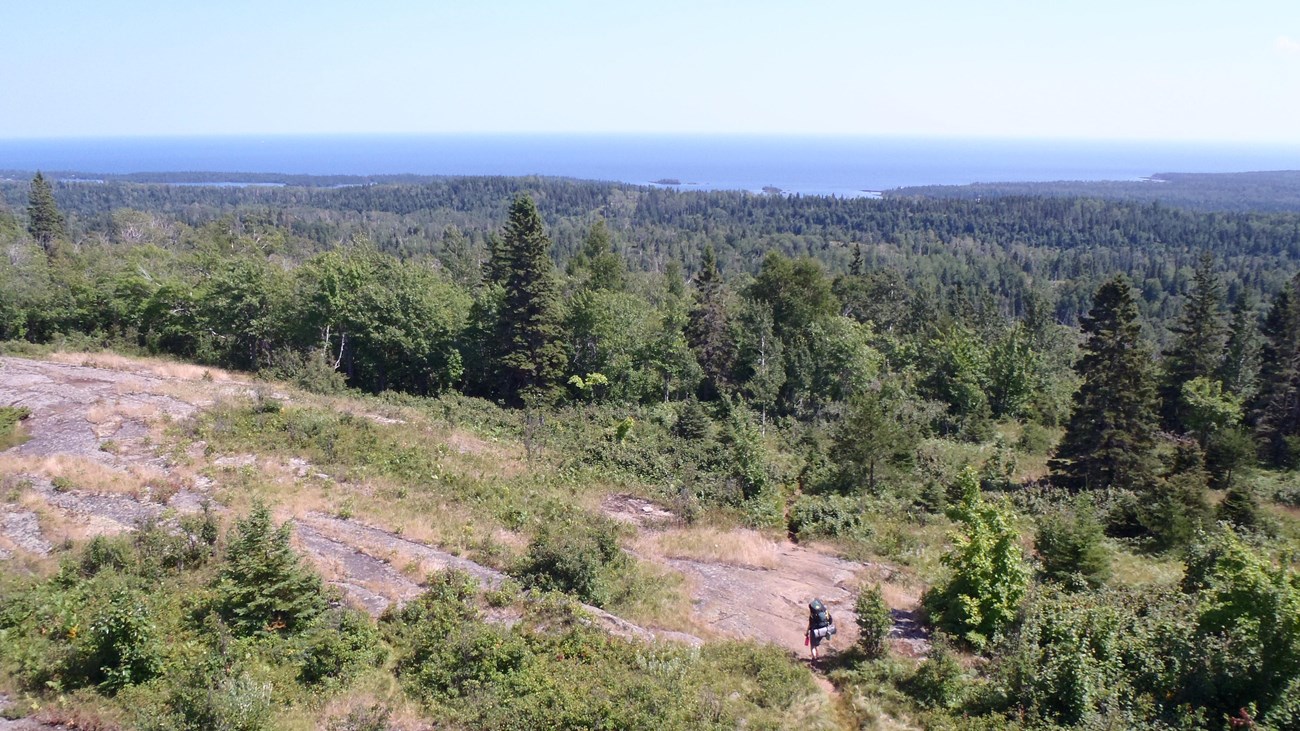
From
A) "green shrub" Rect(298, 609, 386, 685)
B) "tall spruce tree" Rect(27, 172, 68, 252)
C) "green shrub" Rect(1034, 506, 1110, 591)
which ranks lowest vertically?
"green shrub" Rect(1034, 506, 1110, 591)

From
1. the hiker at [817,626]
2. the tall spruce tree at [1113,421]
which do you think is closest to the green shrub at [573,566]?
the hiker at [817,626]

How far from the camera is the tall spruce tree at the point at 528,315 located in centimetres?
3634

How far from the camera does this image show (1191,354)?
40.7 m

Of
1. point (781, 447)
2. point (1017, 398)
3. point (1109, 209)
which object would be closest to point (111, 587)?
point (781, 447)

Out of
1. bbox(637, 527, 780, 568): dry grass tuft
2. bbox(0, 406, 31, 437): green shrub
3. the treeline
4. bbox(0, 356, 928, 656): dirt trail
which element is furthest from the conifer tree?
the treeline

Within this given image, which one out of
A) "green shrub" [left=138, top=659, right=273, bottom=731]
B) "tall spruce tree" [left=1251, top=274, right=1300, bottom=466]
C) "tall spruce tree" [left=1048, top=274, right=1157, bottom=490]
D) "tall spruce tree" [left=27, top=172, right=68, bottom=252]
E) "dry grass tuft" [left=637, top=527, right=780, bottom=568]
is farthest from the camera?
"tall spruce tree" [left=27, top=172, right=68, bottom=252]

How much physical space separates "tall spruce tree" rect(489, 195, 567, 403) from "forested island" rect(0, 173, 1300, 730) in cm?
17

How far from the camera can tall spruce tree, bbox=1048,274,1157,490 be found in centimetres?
2742

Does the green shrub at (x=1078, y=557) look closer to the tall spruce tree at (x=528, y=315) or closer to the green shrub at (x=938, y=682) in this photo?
the green shrub at (x=938, y=682)

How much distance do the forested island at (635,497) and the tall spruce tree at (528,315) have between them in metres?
0.17

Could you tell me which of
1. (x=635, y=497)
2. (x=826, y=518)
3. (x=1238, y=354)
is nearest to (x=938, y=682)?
(x=826, y=518)

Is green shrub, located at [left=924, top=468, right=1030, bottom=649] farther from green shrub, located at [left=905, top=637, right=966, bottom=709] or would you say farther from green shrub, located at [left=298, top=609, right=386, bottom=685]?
green shrub, located at [left=298, top=609, right=386, bottom=685]

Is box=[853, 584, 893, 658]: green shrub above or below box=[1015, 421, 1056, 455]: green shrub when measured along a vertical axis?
above

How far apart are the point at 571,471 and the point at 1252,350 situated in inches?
1994
